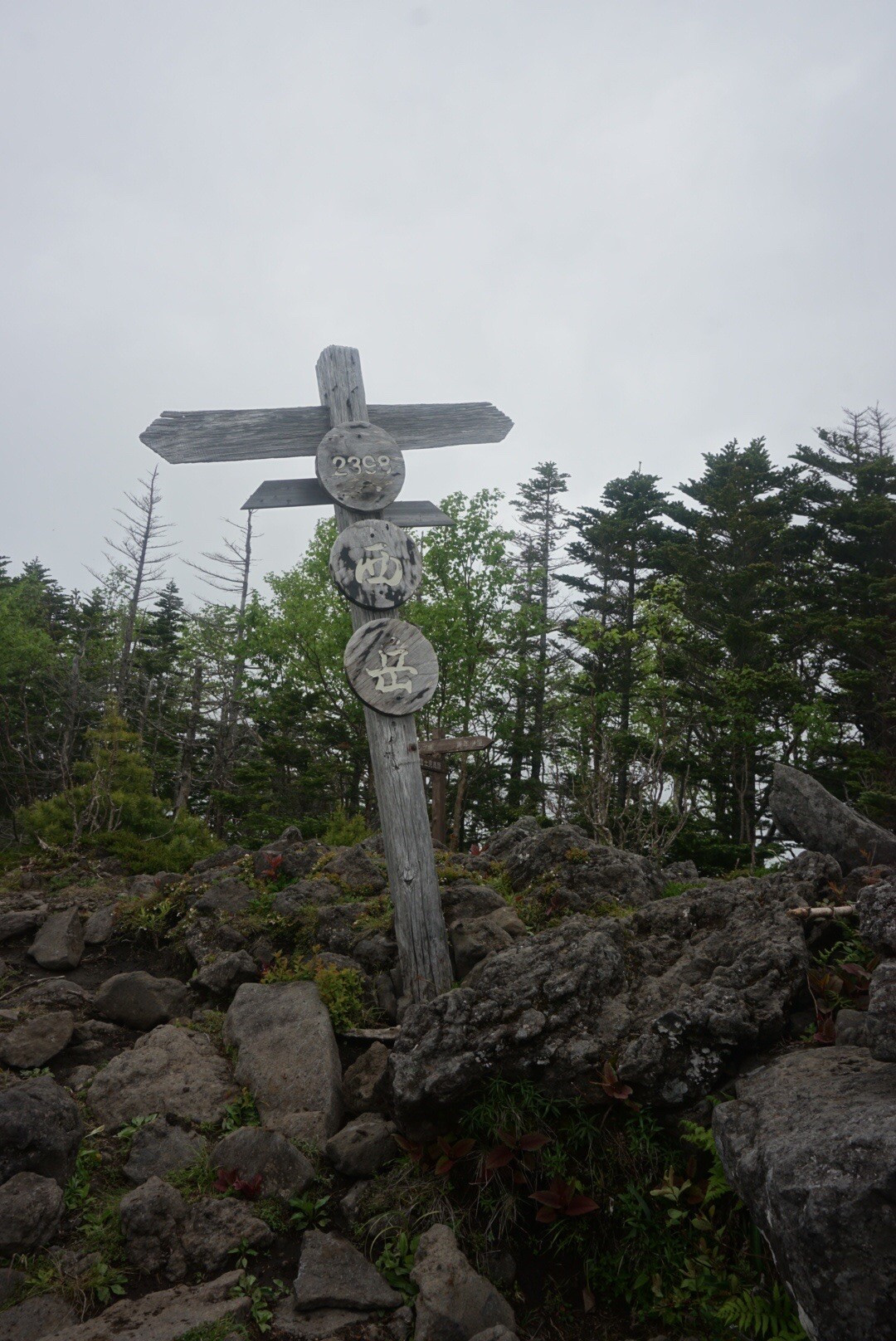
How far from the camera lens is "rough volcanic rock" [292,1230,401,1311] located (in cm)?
364

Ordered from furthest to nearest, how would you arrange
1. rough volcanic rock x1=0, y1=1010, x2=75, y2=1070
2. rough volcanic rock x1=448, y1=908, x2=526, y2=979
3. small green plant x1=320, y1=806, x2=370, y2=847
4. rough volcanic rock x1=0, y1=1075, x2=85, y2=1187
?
small green plant x1=320, y1=806, x2=370, y2=847 → rough volcanic rock x1=448, y1=908, x2=526, y2=979 → rough volcanic rock x1=0, y1=1010, x2=75, y2=1070 → rough volcanic rock x1=0, y1=1075, x2=85, y2=1187

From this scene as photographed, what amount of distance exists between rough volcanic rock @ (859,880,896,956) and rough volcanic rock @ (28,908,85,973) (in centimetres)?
582

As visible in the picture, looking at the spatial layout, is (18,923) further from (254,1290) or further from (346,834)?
(346,834)

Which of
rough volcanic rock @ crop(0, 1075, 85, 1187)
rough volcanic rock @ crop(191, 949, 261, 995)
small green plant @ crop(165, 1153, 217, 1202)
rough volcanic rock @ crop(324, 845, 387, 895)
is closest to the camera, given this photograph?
rough volcanic rock @ crop(0, 1075, 85, 1187)

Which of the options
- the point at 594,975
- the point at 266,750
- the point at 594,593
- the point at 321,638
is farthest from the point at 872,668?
the point at 594,975

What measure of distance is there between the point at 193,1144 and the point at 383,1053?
1.25 metres

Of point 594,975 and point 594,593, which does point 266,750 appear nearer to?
point 594,593

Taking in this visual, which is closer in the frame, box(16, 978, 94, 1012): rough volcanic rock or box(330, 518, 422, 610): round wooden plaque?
box(16, 978, 94, 1012): rough volcanic rock

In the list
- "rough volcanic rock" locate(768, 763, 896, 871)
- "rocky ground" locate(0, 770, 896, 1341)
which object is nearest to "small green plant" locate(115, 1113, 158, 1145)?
"rocky ground" locate(0, 770, 896, 1341)

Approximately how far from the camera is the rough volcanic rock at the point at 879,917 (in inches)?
154

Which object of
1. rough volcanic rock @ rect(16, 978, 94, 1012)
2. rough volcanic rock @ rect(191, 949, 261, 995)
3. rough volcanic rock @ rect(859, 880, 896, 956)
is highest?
rough volcanic rock @ rect(859, 880, 896, 956)

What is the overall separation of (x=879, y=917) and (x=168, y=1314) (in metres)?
3.71

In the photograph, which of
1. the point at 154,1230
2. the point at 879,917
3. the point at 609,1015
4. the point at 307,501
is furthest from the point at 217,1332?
the point at 307,501

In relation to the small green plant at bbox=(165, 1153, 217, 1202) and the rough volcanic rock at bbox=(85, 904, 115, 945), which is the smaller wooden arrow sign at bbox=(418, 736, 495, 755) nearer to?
the small green plant at bbox=(165, 1153, 217, 1202)
